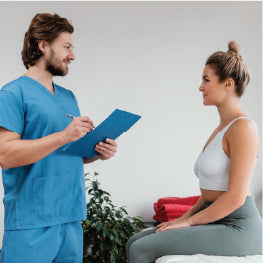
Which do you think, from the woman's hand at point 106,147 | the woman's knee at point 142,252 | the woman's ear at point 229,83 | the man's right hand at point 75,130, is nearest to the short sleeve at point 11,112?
the man's right hand at point 75,130

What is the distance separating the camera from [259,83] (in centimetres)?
300

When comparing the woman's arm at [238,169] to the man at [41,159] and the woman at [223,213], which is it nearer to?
the woman at [223,213]

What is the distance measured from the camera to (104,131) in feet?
4.43

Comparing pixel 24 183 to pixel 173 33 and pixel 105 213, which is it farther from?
pixel 173 33

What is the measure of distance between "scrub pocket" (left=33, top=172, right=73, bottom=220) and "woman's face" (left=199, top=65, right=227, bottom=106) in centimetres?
68

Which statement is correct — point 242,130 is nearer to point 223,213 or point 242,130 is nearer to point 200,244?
point 223,213

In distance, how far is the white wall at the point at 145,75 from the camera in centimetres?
273

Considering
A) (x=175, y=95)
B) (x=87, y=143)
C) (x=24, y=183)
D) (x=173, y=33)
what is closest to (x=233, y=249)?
(x=87, y=143)

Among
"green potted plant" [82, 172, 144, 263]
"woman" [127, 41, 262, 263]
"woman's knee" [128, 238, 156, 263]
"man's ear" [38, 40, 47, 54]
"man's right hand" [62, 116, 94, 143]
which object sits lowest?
"green potted plant" [82, 172, 144, 263]

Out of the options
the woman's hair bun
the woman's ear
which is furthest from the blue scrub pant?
the woman's hair bun

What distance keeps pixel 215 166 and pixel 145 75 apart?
1.58 metres

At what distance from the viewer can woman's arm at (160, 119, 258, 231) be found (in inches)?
50.0

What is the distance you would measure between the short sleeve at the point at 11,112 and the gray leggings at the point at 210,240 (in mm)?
638

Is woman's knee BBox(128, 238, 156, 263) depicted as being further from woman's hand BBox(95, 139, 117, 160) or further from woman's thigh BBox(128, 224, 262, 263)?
woman's hand BBox(95, 139, 117, 160)
